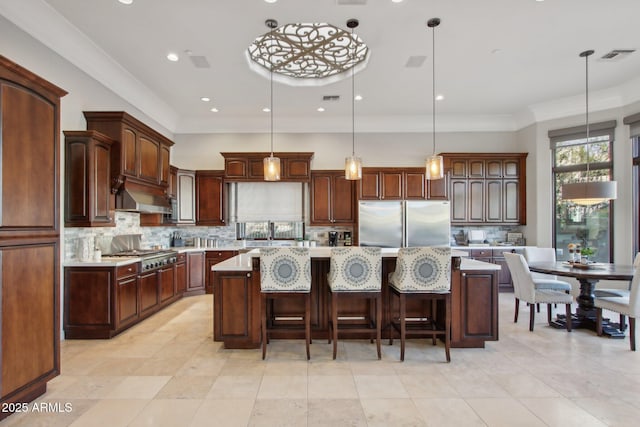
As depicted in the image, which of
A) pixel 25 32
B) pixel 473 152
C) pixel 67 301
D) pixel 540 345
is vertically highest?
pixel 25 32

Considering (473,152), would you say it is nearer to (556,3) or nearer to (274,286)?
(556,3)

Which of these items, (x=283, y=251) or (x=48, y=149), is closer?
(x=48, y=149)

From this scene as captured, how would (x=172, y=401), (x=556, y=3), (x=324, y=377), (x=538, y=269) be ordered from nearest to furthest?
1. (x=172, y=401)
2. (x=324, y=377)
3. (x=556, y=3)
4. (x=538, y=269)

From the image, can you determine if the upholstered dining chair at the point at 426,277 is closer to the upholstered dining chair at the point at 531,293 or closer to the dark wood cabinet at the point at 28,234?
the upholstered dining chair at the point at 531,293

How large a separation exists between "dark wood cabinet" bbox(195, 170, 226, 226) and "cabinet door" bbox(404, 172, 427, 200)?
3.58 meters

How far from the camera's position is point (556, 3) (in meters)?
3.13

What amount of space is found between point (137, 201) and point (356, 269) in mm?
3089

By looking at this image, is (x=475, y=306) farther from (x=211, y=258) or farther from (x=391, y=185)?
(x=211, y=258)

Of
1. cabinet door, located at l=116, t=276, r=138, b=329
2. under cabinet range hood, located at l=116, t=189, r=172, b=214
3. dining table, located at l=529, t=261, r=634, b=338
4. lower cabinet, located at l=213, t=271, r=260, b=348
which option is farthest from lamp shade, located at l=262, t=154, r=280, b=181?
dining table, located at l=529, t=261, r=634, b=338

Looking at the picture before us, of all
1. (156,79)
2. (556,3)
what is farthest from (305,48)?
(556,3)

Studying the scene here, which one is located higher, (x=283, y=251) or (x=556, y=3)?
(x=556, y=3)

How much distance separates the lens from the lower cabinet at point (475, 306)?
339 cm

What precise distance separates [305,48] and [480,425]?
4.30 meters

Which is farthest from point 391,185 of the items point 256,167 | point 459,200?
point 256,167
